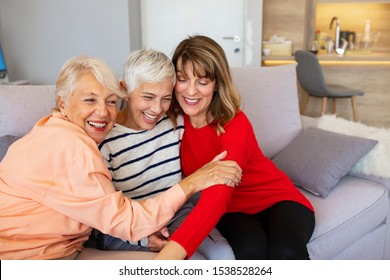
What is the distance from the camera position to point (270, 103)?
2211mm

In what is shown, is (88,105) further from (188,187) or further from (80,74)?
(188,187)

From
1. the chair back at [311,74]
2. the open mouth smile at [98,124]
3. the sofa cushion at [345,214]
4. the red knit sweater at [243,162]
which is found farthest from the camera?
the chair back at [311,74]

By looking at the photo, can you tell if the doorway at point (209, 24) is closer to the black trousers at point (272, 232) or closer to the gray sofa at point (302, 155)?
the gray sofa at point (302, 155)

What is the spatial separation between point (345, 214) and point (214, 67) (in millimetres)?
865

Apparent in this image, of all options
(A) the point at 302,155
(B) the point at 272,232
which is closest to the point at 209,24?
(A) the point at 302,155

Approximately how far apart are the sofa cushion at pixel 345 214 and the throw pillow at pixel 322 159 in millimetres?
67

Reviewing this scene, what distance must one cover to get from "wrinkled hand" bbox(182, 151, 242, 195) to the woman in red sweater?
18 mm

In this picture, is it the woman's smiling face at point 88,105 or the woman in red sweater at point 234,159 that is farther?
the woman in red sweater at point 234,159

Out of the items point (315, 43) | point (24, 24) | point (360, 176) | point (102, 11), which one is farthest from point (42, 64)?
point (360, 176)

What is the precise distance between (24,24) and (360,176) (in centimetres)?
346

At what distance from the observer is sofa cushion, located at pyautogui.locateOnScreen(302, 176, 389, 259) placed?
5.43 feet

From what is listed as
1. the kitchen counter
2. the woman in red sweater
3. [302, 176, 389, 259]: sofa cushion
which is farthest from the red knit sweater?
the kitchen counter

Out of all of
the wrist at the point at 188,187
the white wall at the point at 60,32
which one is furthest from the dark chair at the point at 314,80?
the wrist at the point at 188,187

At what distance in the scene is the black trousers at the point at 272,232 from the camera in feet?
4.61
